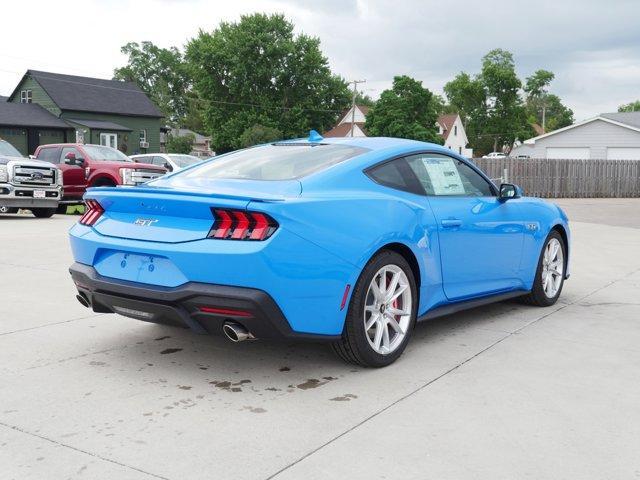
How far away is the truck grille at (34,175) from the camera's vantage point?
50.7ft

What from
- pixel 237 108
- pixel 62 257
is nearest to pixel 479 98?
pixel 237 108

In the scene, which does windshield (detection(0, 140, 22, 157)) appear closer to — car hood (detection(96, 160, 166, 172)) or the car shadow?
car hood (detection(96, 160, 166, 172))

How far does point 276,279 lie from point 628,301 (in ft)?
15.0

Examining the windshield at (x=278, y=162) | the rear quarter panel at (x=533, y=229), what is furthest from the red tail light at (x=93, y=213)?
the rear quarter panel at (x=533, y=229)

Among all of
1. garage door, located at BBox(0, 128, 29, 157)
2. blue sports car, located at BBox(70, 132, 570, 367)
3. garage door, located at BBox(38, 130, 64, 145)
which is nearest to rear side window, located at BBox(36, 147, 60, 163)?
blue sports car, located at BBox(70, 132, 570, 367)

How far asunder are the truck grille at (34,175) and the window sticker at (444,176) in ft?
41.2

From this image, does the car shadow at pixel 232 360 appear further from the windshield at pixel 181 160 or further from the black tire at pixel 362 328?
the windshield at pixel 181 160

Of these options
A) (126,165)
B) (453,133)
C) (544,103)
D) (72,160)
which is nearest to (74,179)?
(72,160)

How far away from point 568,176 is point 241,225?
2967 cm

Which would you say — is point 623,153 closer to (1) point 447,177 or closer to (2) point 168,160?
(2) point 168,160

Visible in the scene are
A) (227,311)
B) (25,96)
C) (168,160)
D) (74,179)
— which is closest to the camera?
(227,311)

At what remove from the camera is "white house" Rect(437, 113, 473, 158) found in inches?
3148

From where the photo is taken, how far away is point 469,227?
5238mm

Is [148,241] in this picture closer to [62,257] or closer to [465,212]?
[465,212]
